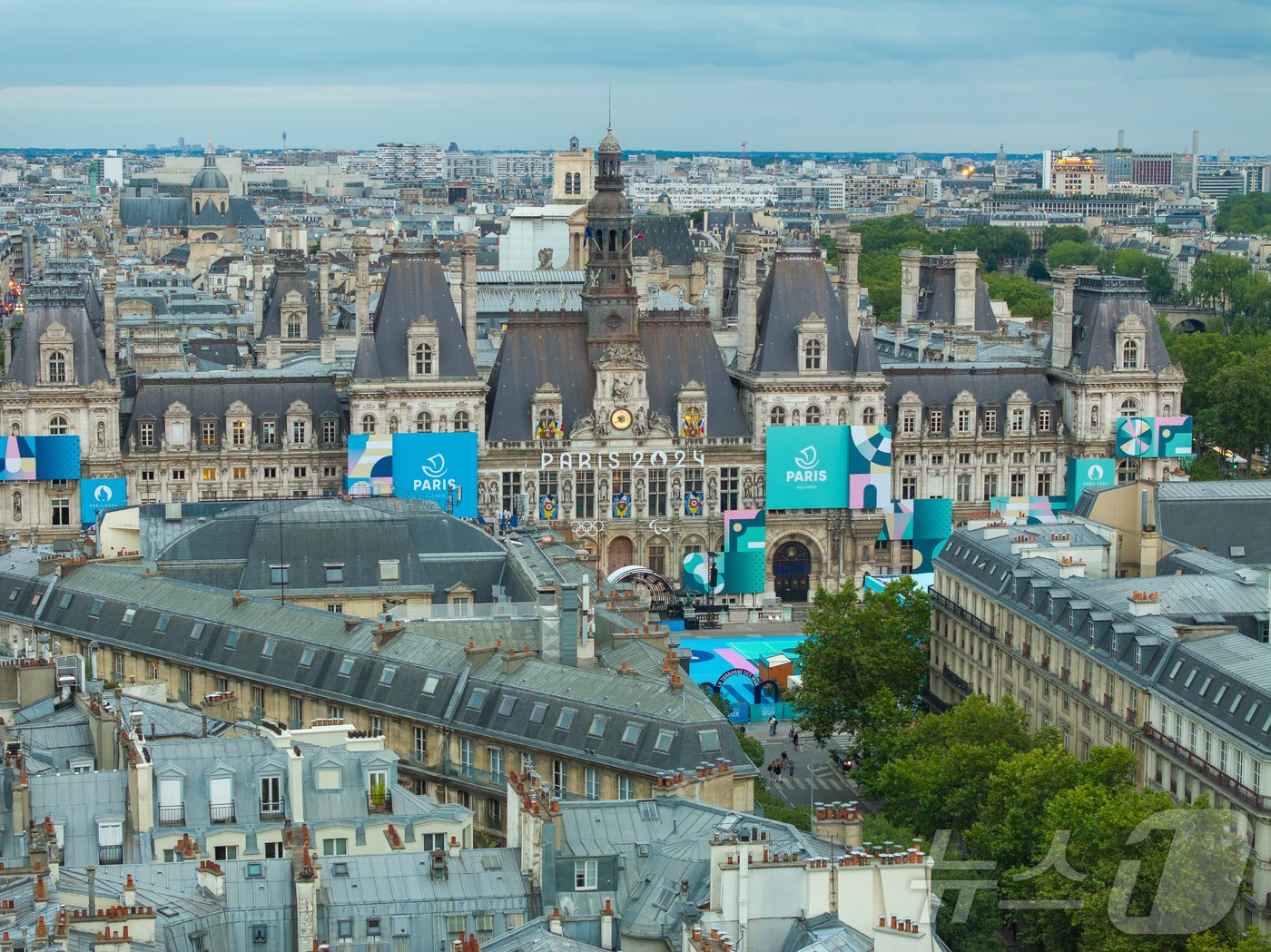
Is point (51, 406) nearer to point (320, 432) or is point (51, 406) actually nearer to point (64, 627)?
point (320, 432)

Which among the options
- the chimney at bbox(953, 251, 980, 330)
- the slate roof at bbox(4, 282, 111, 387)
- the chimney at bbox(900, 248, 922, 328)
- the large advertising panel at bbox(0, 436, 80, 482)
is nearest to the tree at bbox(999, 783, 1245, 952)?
the large advertising panel at bbox(0, 436, 80, 482)

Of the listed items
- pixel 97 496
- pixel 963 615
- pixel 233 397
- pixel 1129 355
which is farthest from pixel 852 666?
pixel 97 496

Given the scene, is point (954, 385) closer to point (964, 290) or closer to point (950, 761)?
point (964, 290)

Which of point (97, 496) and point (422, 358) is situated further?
point (422, 358)

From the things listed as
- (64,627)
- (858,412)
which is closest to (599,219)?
(858,412)

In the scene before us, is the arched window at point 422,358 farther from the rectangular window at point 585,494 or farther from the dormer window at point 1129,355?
the dormer window at point 1129,355

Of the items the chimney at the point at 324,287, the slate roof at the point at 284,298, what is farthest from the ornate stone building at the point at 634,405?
the chimney at the point at 324,287

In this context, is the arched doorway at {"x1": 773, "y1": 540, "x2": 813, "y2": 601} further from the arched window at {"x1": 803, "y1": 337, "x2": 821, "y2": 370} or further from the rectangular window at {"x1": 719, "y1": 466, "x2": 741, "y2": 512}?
the arched window at {"x1": 803, "y1": 337, "x2": 821, "y2": 370}
